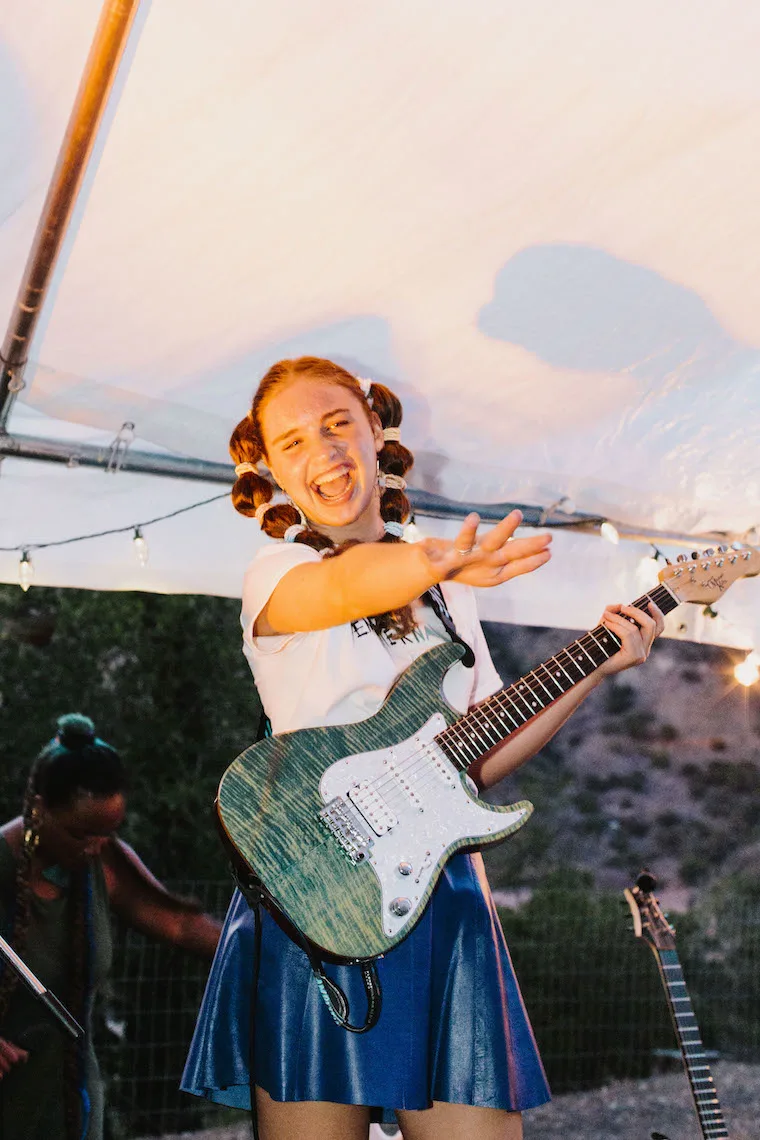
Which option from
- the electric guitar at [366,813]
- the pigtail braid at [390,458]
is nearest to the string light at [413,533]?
the pigtail braid at [390,458]

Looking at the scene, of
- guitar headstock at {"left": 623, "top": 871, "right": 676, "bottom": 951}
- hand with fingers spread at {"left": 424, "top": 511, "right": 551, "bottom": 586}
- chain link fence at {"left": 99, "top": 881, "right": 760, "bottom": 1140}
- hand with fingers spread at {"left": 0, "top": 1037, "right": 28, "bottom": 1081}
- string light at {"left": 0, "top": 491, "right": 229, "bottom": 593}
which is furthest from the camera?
chain link fence at {"left": 99, "top": 881, "right": 760, "bottom": 1140}

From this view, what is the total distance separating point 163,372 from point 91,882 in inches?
117

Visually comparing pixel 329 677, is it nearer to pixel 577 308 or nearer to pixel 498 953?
pixel 498 953

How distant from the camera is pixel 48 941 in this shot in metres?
4.18

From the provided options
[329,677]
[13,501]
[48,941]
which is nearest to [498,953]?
[329,677]

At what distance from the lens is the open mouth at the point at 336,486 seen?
174 cm

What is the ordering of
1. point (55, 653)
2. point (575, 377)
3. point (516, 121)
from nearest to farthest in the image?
point (516, 121)
point (575, 377)
point (55, 653)

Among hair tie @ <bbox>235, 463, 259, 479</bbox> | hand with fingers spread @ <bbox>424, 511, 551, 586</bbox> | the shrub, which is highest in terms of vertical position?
the shrub

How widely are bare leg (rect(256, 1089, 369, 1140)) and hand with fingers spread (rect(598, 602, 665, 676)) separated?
32.8 inches

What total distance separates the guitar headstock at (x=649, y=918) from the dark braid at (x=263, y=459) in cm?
139

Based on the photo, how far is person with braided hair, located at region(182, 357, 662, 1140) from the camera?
4.69 ft

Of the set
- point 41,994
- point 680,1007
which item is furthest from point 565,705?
point 680,1007

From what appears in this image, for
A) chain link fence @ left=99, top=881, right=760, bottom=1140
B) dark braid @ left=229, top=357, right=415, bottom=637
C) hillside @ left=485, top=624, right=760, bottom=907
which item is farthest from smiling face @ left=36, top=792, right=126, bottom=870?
hillside @ left=485, top=624, right=760, bottom=907

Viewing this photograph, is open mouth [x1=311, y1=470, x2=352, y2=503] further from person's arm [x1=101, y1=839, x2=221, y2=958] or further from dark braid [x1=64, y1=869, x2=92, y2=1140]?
person's arm [x1=101, y1=839, x2=221, y2=958]
